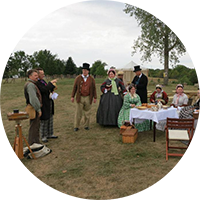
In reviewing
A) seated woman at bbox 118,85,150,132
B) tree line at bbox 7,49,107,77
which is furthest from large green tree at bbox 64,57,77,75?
seated woman at bbox 118,85,150,132

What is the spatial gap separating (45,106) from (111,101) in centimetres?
222

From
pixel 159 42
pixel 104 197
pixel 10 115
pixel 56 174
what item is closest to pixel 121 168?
pixel 104 197

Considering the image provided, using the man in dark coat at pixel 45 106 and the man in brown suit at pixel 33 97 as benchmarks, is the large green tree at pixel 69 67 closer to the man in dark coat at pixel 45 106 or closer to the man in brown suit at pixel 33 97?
the man in dark coat at pixel 45 106

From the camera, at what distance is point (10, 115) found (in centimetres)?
382

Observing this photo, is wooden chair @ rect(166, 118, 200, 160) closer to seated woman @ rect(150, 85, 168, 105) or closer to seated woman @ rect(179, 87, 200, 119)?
seated woman @ rect(179, 87, 200, 119)

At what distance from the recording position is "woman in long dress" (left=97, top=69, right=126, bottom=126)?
646 cm

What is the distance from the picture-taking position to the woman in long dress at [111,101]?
21.2ft

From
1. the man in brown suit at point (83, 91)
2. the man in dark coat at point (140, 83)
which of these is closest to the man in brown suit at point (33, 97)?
the man in brown suit at point (83, 91)

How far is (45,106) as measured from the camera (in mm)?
5059

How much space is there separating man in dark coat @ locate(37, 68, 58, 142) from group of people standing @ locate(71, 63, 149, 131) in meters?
1.05

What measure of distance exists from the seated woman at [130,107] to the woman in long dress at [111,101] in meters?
0.22

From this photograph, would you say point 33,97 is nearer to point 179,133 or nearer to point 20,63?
point 179,133

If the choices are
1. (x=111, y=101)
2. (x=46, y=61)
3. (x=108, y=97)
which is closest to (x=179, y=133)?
(x=111, y=101)

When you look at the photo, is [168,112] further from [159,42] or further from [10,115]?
[159,42]
